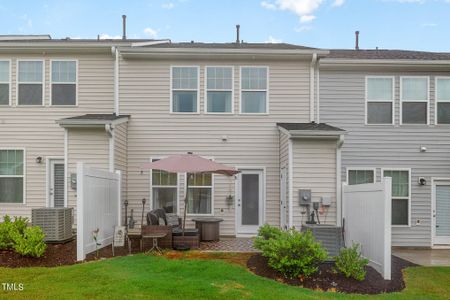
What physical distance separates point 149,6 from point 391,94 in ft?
27.2

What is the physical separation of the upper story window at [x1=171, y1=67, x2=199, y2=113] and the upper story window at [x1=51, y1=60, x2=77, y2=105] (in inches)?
109

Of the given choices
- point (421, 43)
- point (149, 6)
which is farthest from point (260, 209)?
point (421, 43)

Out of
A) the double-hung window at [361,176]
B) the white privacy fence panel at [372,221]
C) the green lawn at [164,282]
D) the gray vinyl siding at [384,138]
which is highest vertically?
the gray vinyl siding at [384,138]

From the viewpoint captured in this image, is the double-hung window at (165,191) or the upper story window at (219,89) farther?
the upper story window at (219,89)

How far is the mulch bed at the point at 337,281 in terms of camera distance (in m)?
7.70

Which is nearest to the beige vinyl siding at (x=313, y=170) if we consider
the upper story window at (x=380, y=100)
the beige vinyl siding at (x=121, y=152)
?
the upper story window at (x=380, y=100)

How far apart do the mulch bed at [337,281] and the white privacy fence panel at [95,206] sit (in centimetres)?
327

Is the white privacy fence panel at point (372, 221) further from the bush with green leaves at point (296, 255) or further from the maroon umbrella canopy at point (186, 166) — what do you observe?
the maroon umbrella canopy at point (186, 166)

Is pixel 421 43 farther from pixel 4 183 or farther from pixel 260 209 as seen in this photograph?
pixel 4 183

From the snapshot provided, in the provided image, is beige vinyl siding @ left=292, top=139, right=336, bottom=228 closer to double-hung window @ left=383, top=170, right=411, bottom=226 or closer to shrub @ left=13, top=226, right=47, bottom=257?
double-hung window @ left=383, top=170, right=411, bottom=226

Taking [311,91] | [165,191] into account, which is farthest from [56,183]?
[311,91]

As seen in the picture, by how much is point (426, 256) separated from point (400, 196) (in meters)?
2.14

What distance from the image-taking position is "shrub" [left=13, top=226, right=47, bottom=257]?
8.90 meters

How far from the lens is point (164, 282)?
730cm
